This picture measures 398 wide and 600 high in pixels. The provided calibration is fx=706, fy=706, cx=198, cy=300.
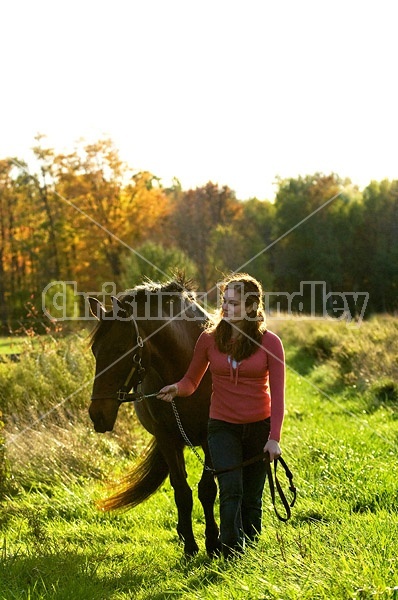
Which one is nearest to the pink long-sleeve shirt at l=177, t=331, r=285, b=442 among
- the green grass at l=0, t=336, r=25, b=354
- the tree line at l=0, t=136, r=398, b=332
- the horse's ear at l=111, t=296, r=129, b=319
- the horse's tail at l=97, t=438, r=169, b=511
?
the horse's ear at l=111, t=296, r=129, b=319

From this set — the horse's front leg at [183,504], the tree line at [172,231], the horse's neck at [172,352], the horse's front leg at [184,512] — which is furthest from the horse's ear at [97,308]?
the tree line at [172,231]

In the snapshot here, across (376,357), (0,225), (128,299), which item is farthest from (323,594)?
(0,225)

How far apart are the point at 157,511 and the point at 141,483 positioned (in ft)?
1.58

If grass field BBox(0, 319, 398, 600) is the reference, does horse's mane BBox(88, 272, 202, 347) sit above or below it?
above

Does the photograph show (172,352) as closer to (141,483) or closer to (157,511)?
(141,483)

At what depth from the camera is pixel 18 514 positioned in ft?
22.3

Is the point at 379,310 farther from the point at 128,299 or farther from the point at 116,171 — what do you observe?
the point at 128,299

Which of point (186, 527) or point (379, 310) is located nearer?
point (186, 527)

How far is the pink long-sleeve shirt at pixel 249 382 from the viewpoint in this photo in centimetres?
474

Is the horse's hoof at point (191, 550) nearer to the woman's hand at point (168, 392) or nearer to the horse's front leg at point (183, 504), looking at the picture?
the horse's front leg at point (183, 504)

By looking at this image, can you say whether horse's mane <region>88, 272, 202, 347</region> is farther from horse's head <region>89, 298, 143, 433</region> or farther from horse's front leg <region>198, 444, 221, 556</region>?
horse's front leg <region>198, 444, 221, 556</region>

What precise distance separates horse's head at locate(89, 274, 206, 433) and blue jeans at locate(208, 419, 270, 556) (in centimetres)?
83

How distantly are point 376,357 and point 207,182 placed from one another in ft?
134

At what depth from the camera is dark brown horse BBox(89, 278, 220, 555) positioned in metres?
5.28
